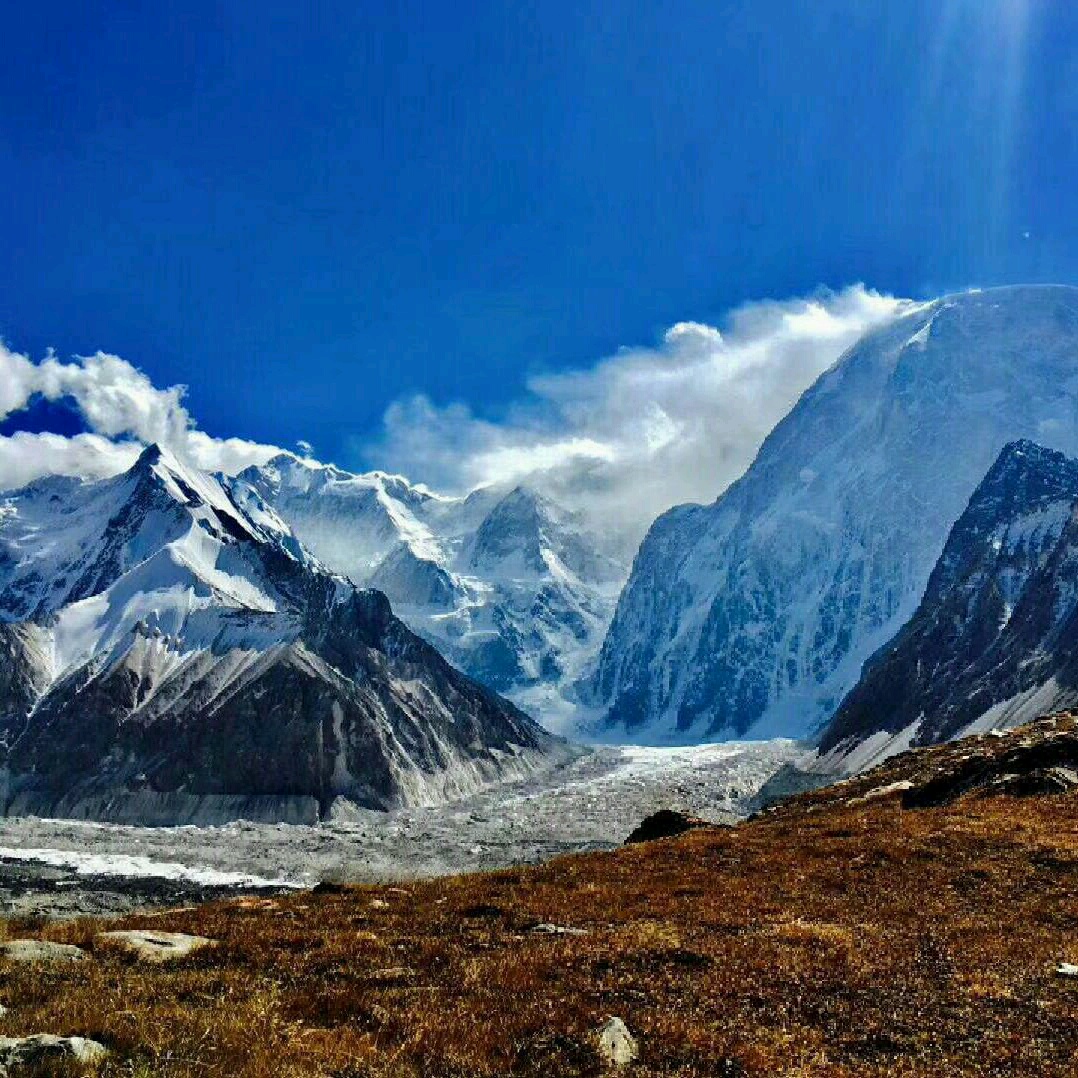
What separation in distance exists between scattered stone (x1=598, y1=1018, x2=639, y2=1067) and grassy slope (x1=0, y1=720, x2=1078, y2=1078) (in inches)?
8.4

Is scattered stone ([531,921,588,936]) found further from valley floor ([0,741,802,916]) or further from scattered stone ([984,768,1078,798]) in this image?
valley floor ([0,741,802,916])

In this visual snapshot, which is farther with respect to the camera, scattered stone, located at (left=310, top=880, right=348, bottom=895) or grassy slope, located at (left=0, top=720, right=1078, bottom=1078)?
scattered stone, located at (left=310, top=880, right=348, bottom=895)

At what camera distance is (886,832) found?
116 ft

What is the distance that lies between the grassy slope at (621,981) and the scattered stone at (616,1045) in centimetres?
21

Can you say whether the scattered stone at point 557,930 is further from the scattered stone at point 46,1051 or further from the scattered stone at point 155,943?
the scattered stone at point 46,1051

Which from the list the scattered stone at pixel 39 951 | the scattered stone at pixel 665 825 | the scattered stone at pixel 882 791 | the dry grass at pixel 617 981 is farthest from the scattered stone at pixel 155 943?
the scattered stone at pixel 882 791

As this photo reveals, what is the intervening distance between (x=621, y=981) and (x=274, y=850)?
423 ft

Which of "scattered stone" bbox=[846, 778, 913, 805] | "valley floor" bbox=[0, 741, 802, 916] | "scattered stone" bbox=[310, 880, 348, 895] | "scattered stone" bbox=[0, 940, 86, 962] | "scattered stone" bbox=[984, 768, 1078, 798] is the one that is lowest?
"valley floor" bbox=[0, 741, 802, 916]

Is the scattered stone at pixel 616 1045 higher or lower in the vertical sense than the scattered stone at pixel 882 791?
lower

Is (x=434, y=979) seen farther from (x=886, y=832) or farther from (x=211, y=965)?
(x=886, y=832)

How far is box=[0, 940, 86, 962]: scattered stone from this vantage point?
54.0ft

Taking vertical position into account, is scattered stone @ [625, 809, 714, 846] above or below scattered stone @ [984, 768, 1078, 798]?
below

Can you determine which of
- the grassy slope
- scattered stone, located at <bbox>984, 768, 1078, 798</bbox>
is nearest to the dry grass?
the grassy slope

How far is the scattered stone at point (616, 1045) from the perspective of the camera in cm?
1227
